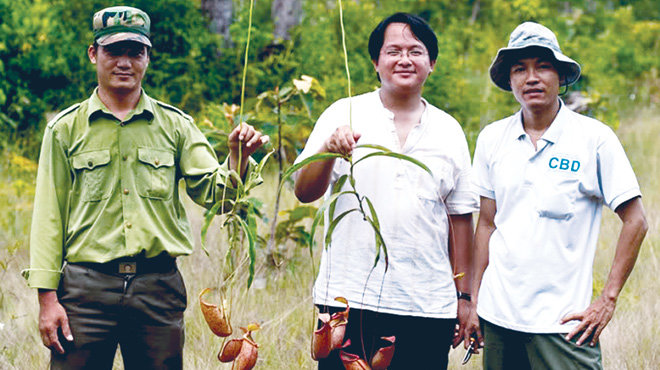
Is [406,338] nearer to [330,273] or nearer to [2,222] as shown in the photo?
[330,273]

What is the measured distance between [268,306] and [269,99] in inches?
49.9

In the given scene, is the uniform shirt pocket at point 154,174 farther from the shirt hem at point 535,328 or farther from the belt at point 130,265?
the shirt hem at point 535,328

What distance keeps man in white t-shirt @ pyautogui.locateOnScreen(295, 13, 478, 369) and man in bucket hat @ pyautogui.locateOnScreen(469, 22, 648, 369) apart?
0.19m

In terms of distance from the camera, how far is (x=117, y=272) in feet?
9.22

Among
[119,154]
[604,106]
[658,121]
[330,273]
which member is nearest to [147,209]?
[119,154]

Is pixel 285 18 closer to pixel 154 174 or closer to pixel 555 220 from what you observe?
pixel 154 174

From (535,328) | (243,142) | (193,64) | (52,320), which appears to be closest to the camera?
(243,142)

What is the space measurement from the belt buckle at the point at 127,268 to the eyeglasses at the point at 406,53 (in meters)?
1.16

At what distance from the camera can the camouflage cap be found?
9.20 ft

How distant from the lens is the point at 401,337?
297 cm

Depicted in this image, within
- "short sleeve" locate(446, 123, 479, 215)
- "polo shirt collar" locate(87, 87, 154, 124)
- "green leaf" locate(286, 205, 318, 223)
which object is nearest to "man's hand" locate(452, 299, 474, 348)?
"short sleeve" locate(446, 123, 479, 215)

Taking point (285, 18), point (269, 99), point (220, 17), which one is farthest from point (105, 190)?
point (220, 17)

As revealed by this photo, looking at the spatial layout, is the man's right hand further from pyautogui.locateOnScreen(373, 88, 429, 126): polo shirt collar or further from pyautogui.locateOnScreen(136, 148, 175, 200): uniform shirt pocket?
pyautogui.locateOnScreen(373, 88, 429, 126): polo shirt collar

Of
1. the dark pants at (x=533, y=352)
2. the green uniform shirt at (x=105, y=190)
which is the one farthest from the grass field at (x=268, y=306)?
the dark pants at (x=533, y=352)
